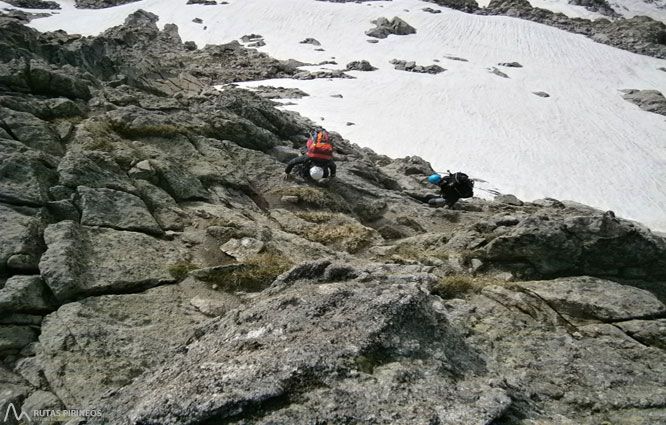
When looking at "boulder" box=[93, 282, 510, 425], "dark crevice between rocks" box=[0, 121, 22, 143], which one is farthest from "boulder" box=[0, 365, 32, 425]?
"dark crevice between rocks" box=[0, 121, 22, 143]

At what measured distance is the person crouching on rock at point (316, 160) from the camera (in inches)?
553

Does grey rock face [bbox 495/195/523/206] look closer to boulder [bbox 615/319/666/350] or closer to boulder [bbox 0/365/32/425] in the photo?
boulder [bbox 615/319/666/350]

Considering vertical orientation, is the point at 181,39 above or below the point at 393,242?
below

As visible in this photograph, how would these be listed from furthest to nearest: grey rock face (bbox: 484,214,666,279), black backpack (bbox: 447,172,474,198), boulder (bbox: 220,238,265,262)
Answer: black backpack (bbox: 447,172,474,198)
grey rock face (bbox: 484,214,666,279)
boulder (bbox: 220,238,265,262)

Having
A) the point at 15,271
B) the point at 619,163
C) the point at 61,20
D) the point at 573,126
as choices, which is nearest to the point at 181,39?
the point at 61,20

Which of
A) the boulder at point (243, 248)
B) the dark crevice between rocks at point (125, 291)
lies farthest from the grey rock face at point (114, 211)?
the dark crevice between rocks at point (125, 291)

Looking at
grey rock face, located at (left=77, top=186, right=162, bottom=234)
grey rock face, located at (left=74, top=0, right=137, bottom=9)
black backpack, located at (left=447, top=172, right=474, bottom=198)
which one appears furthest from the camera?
grey rock face, located at (left=74, top=0, right=137, bottom=9)

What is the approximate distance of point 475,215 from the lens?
1588cm

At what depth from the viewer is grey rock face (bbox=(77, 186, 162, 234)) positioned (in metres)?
8.20

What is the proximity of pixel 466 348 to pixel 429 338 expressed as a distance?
2.36 feet

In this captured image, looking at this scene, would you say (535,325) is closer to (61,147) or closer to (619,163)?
(61,147)

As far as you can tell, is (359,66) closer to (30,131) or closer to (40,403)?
(30,131)

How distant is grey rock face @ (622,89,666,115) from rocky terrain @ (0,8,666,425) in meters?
48.5

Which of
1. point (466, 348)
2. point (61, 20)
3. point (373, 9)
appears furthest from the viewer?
point (373, 9)
